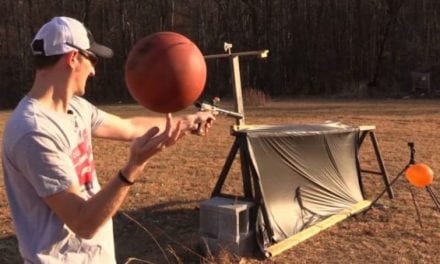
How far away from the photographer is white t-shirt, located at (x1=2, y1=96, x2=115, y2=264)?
2.23 meters

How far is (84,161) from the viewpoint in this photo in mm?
2568

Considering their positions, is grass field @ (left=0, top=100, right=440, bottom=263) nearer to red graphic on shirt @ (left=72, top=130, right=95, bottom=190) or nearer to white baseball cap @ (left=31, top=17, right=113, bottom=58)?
red graphic on shirt @ (left=72, top=130, right=95, bottom=190)

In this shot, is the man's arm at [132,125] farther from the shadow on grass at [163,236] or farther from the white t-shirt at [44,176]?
the shadow on grass at [163,236]

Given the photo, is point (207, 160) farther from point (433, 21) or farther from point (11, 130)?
point (433, 21)

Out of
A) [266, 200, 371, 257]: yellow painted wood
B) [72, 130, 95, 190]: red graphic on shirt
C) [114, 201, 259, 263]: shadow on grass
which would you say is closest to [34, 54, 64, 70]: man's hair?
[72, 130, 95, 190]: red graphic on shirt

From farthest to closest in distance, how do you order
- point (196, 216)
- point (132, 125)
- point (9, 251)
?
1. point (196, 216)
2. point (9, 251)
3. point (132, 125)

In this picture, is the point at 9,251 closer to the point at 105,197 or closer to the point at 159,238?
the point at 159,238

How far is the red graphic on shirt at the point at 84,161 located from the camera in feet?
8.19

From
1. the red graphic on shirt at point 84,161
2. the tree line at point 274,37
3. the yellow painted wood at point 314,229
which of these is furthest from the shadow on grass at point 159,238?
the tree line at point 274,37

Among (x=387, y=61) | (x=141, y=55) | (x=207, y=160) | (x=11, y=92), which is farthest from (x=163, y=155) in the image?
(x=11, y=92)

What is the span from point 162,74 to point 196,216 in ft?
15.4

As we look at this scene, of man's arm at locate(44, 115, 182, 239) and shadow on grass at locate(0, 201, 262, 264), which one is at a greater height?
man's arm at locate(44, 115, 182, 239)

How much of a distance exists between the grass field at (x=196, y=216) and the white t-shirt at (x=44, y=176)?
3.24 m

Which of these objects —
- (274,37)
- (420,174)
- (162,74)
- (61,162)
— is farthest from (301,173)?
(274,37)
